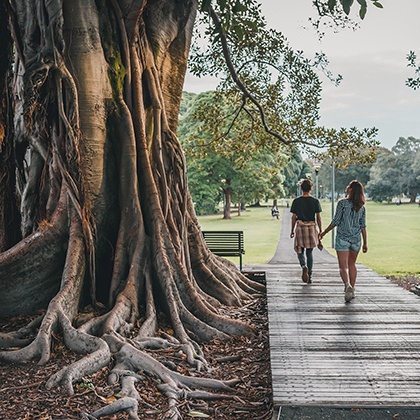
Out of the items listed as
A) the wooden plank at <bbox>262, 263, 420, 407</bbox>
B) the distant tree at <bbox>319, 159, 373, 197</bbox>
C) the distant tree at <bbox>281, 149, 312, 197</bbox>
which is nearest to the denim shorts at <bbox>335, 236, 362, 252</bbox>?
the wooden plank at <bbox>262, 263, 420, 407</bbox>

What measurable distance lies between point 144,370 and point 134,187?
2722 millimetres

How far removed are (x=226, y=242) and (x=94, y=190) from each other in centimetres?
610

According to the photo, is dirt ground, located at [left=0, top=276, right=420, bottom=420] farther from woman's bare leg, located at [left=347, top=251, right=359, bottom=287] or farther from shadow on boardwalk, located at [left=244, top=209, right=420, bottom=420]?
woman's bare leg, located at [left=347, top=251, right=359, bottom=287]

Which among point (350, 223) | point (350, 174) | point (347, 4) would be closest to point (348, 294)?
point (350, 223)

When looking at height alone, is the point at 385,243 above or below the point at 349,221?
below

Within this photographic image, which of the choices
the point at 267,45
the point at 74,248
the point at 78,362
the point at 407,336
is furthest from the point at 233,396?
the point at 267,45

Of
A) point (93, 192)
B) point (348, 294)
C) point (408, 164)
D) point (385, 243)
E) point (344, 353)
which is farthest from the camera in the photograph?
point (408, 164)

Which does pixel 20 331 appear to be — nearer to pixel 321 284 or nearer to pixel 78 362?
pixel 78 362

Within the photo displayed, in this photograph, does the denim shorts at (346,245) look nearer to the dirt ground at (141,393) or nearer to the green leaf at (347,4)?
the dirt ground at (141,393)

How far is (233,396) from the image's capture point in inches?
197

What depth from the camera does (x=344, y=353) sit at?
5461mm

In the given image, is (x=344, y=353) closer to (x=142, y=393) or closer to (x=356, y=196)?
(x=142, y=393)

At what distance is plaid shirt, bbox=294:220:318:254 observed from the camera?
9.10m

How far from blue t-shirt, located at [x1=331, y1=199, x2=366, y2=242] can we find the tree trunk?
189cm
